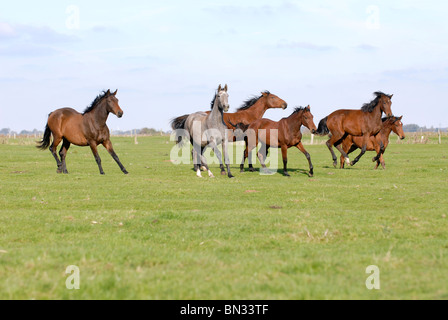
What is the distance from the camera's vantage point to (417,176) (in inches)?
738

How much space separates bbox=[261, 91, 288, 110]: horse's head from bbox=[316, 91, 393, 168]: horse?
3.12 meters

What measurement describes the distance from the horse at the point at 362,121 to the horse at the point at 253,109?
3165 millimetres

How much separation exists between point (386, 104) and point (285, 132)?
19.0ft

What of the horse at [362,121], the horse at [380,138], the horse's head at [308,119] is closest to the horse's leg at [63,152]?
the horse's head at [308,119]

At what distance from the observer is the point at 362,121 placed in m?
22.1

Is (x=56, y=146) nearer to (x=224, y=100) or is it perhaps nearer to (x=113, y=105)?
Answer: (x=113, y=105)

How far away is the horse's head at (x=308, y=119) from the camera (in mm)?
18566

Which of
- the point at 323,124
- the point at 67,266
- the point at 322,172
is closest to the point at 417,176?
the point at 322,172

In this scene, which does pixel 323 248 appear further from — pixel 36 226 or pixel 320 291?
pixel 36 226

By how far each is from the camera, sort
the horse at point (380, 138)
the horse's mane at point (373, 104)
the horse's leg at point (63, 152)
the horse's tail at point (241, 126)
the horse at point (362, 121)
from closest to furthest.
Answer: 1. the horse's leg at point (63, 152)
2. the horse's tail at point (241, 126)
3. the horse at point (362, 121)
4. the horse's mane at point (373, 104)
5. the horse at point (380, 138)

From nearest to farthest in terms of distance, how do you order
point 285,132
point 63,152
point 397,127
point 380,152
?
1. point 285,132
2. point 63,152
3. point 380,152
4. point 397,127

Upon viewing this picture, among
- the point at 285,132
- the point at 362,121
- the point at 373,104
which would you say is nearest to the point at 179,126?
the point at 285,132

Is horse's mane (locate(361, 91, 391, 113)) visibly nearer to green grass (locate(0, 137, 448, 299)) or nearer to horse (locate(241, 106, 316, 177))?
horse (locate(241, 106, 316, 177))

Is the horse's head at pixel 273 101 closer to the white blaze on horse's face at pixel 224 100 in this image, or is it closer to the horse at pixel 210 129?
the horse at pixel 210 129
